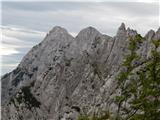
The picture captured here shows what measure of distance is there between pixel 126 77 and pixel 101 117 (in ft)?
14.5

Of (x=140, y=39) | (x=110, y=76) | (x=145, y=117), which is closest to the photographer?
(x=145, y=117)

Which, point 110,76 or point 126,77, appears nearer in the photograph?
point 126,77

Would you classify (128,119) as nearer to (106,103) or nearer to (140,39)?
(140,39)

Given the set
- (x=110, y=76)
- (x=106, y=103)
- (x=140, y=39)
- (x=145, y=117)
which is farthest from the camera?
(x=110, y=76)

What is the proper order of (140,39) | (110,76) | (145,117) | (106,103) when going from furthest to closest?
(110,76) < (106,103) < (140,39) < (145,117)

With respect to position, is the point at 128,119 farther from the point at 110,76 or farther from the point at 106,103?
the point at 110,76

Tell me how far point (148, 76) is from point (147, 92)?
1221 millimetres

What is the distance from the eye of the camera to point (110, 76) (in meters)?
196

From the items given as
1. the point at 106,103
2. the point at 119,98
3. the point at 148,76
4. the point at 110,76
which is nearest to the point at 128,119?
the point at 119,98

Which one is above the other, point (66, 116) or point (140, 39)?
point (140, 39)

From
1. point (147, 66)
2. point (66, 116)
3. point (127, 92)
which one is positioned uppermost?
point (147, 66)

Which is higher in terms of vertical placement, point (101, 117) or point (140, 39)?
point (140, 39)

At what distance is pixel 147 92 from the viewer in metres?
30.0

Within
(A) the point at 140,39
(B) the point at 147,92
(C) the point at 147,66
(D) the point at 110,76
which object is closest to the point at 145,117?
(B) the point at 147,92
